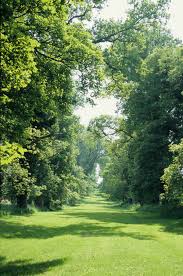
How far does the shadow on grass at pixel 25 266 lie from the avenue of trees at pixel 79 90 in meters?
4.78

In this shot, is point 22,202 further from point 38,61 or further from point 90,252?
point 38,61

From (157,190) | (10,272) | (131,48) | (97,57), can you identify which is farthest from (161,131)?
(10,272)

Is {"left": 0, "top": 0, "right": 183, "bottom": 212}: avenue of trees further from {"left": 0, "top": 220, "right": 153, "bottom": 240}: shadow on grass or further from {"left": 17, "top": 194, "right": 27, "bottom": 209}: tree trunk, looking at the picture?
{"left": 0, "top": 220, "right": 153, "bottom": 240}: shadow on grass

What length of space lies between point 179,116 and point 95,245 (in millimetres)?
30207

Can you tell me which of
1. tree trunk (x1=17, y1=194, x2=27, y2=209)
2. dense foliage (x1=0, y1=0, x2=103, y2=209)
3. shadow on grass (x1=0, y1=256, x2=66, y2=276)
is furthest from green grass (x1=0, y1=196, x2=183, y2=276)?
tree trunk (x1=17, y1=194, x2=27, y2=209)

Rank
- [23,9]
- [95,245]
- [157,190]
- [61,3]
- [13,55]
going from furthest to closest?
[157,190] → [95,245] → [61,3] → [23,9] → [13,55]

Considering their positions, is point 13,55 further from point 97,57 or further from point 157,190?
point 157,190

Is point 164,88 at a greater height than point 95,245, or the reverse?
point 164,88

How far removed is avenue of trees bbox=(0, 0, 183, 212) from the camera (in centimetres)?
1436

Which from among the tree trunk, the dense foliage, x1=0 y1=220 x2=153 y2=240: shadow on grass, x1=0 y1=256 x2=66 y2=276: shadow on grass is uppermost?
the dense foliage

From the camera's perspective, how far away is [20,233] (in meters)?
28.3

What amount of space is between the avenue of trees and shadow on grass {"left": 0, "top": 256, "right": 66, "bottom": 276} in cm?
478

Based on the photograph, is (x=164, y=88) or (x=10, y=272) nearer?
(x=10, y=272)

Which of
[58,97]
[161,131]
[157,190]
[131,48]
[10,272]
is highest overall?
[131,48]
